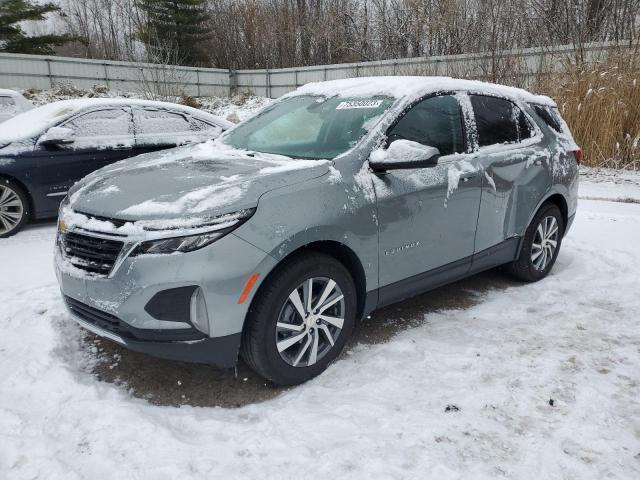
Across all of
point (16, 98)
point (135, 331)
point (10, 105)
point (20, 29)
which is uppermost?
point (20, 29)

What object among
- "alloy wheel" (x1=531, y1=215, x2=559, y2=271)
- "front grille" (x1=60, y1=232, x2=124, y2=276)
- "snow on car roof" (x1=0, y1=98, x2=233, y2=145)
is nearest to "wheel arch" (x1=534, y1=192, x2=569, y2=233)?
"alloy wheel" (x1=531, y1=215, x2=559, y2=271)

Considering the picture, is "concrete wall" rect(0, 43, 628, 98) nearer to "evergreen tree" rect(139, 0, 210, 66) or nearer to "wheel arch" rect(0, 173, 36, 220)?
"evergreen tree" rect(139, 0, 210, 66)

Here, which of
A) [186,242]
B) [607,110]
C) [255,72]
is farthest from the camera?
[255,72]

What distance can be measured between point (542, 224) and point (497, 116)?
109 centimetres

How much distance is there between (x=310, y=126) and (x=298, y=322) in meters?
1.43

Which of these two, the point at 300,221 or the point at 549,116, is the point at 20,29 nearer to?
the point at 549,116

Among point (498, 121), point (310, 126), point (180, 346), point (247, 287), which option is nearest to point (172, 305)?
point (180, 346)

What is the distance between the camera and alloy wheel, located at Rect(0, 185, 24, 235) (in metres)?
5.67

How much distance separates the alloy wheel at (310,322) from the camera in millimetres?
2707

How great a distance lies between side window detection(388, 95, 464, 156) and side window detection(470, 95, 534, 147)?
0.25 m

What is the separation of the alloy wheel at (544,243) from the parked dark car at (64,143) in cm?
467

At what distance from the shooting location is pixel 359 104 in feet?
11.2

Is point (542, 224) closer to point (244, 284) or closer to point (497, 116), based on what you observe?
point (497, 116)

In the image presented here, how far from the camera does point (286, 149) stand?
3.34 m
